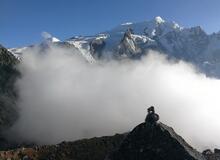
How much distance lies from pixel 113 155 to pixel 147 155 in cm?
1596

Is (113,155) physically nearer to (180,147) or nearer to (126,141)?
(126,141)

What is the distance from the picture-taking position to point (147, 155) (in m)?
177

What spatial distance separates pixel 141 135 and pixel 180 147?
1350 cm

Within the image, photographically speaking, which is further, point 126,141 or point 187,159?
point 126,141

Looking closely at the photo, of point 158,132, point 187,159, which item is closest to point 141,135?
point 158,132

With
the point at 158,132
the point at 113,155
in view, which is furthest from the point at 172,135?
the point at 113,155

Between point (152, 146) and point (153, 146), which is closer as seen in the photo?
point (153, 146)

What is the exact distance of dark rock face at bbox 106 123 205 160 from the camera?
17538 cm

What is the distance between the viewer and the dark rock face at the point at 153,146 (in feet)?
575

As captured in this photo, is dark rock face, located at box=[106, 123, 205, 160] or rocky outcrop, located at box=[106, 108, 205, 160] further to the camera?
rocky outcrop, located at box=[106, 108, 205, 160]

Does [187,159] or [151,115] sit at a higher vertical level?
[151,115]

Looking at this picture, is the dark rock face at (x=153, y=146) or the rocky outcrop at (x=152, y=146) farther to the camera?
the rocky outcrop at (x=152, y=146)

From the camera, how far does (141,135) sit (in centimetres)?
18350

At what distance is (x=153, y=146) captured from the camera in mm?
178625
